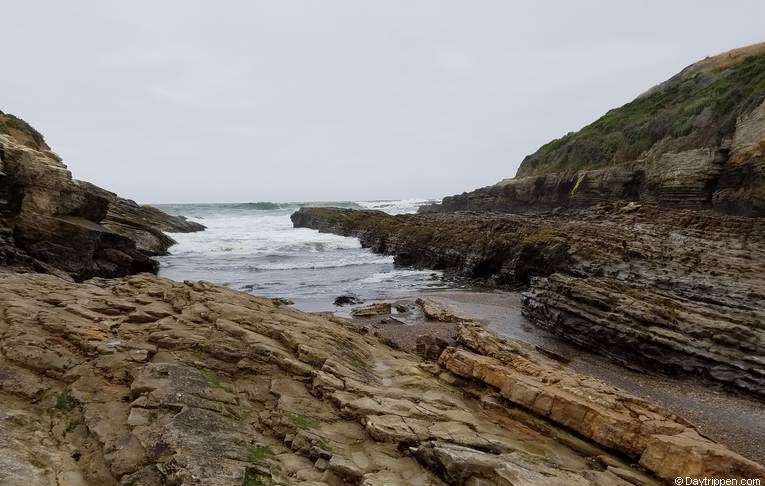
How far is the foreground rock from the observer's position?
11781 millimetres

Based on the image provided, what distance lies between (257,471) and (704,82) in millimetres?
60218

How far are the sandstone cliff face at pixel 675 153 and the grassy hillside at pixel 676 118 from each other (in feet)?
0.39

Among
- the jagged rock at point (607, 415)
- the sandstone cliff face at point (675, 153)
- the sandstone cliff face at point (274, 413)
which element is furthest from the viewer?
the sandstone cliff face at point (675, 153)

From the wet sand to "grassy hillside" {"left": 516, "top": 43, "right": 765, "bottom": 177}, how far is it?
27979 mm

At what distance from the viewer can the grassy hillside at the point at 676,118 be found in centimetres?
3388

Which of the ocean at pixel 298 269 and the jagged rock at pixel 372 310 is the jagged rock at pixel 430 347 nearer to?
the jagged rock at pixel 372 310

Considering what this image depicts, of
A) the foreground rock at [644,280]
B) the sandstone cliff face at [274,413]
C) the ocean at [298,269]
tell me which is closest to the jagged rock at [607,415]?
the sandstone cliff face at [274,413]

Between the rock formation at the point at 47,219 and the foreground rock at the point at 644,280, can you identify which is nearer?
the foreground rock at the point at 644,280

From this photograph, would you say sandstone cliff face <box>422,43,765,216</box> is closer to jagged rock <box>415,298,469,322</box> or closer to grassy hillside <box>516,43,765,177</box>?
grassy hillside <box>516,43,765,177</box>

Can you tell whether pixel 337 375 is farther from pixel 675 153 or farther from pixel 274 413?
pixel 675 153

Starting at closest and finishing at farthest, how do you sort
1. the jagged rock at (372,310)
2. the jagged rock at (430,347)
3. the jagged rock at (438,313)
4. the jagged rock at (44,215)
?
the jagged rock at (430,347), the jagged rock at (438,313), the jagged rock at (372,310), the jagged rock at (44,215)

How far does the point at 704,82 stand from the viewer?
46156 millimetres

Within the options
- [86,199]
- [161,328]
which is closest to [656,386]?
[161,328]

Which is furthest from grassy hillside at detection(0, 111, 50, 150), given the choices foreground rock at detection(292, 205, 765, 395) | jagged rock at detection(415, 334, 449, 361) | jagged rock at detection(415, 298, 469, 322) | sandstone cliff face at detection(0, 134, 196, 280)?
foreground rock at detection(292, 205, 765, 395)
